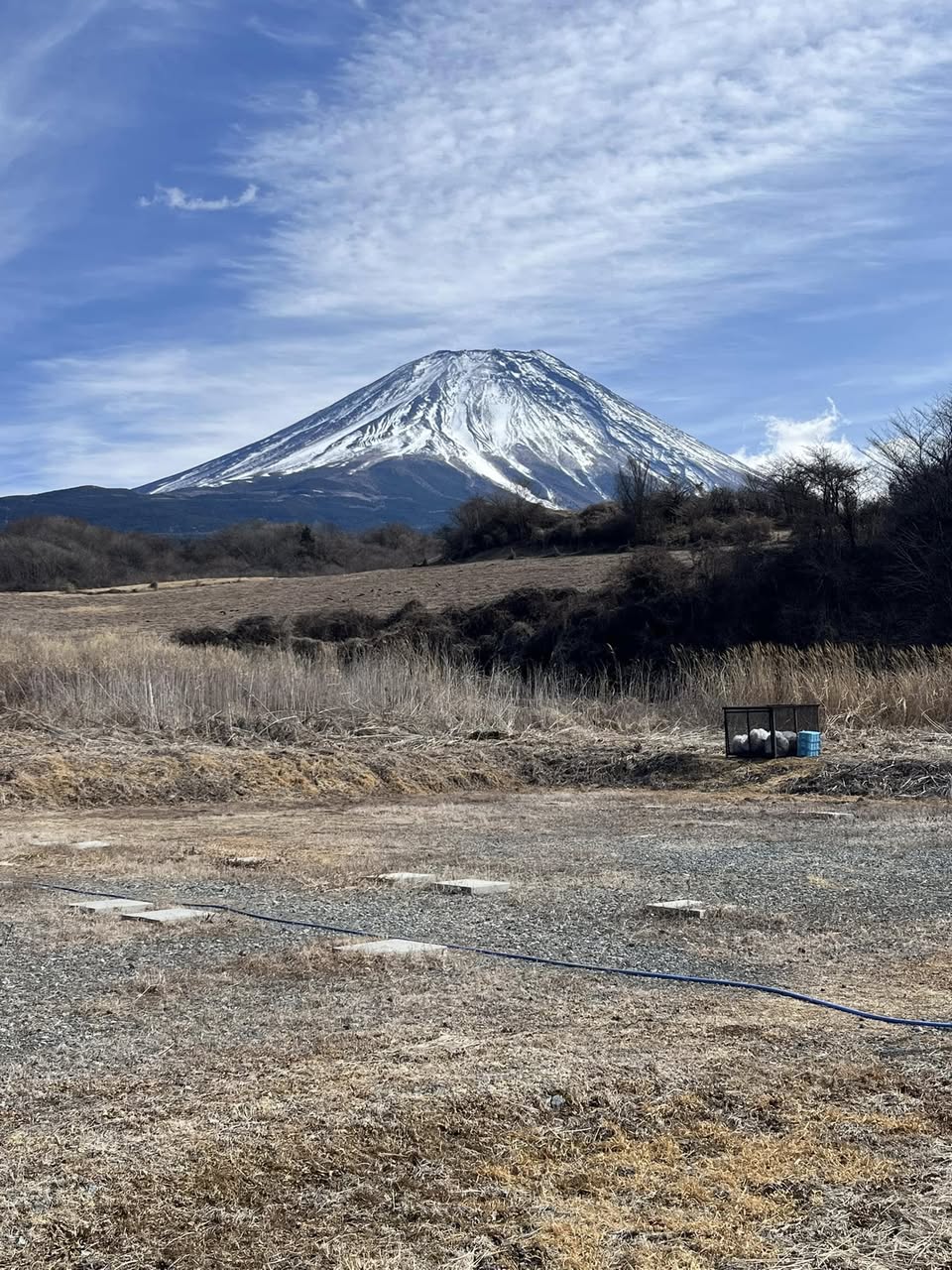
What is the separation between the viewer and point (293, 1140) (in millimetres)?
3811

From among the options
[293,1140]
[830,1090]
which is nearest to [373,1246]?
[293,1140]

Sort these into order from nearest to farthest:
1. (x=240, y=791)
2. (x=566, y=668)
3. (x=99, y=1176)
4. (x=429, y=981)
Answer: (x=99, y=1176)
(x=429, y=981)
(x=240, y=791)
(x=566, y=668)

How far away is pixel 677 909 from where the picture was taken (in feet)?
24.6

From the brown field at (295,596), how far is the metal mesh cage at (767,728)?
19.0 meters

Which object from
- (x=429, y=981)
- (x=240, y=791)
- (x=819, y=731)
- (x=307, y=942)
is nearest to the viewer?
(x=429, y=981)

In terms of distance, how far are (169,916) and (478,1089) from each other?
3610 mm

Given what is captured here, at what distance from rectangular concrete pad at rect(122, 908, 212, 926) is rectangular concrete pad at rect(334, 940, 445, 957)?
1.18 metres

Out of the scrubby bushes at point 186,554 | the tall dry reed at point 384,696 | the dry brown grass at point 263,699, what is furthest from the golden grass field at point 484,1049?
the scrubby bushes at point 186,554

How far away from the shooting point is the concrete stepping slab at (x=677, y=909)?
7.45 meters

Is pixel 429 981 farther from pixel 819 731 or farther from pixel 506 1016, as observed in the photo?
pixel 819 731

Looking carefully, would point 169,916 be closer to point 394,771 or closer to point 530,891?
point 530,891

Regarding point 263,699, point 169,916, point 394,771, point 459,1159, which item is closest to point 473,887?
point 169,916

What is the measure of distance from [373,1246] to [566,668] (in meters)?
26.7

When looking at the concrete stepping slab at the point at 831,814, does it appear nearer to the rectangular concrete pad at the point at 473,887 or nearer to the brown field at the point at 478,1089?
the brown field at the point at 478,1089
